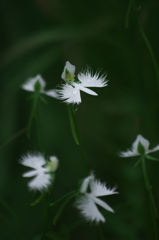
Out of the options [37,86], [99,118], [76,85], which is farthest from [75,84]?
[99,118]

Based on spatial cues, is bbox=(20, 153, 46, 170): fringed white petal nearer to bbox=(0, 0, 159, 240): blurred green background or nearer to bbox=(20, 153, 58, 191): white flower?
bbox=(20, 153, 58, 191): white flower

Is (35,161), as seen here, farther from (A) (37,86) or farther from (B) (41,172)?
(A) (37,86)

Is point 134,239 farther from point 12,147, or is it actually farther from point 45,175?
point 12,147

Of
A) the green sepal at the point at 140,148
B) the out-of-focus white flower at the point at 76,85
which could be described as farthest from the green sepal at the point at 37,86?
the green sepal at the point at 140,148

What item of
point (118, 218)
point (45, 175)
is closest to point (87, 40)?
point (118, 218)

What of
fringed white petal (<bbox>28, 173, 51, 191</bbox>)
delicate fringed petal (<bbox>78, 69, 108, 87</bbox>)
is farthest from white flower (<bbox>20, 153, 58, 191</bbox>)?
delicate fringed petal (<bbox>78, 69, 108, 87</bbox>)
